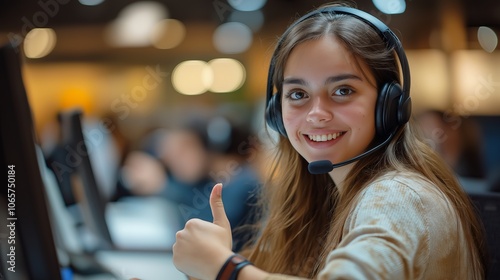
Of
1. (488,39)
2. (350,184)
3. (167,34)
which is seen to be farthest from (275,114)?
(167,34)

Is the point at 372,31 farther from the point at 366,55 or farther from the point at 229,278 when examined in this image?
the point at 229,278

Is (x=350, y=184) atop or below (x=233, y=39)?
below

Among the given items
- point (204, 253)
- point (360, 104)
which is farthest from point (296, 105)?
point (204, 253)

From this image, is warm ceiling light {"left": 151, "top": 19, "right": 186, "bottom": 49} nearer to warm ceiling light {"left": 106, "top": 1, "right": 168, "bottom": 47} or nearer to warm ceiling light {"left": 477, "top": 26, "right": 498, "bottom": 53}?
warm ceiling light {"left": 106, "top": 1, "right": 168, "bottom": 47}

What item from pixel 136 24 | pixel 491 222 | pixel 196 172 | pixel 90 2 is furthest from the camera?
pixel 136 24

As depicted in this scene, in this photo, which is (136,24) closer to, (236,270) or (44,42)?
(44,42)

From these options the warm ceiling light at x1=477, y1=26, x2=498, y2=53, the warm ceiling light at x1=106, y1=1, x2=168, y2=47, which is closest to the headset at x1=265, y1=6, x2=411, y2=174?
the warm ceiling light at x1=477, y1=26, x2=498, y2=53

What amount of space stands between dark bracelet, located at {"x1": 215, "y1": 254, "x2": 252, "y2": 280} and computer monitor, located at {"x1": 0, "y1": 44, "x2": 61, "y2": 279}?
0.22 m

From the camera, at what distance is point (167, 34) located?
461 cm

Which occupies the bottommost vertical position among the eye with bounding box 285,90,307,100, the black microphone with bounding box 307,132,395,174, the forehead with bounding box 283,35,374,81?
the black microphone with bounding box 307,132,395,174

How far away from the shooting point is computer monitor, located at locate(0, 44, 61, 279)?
2.37ft

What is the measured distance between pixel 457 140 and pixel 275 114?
171cm

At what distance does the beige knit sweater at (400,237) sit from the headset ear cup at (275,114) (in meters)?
0.26

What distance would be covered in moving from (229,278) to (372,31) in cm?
47
